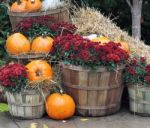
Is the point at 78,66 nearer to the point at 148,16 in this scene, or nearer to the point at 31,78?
the point at 31,78

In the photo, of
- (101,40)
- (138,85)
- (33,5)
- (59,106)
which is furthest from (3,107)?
(138,85)

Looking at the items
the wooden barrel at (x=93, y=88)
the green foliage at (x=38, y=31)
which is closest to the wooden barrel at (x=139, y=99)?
the wooden barrel at (x=93, y=88)

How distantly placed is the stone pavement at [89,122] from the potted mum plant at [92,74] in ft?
0.45

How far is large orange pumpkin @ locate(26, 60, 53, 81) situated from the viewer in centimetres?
658

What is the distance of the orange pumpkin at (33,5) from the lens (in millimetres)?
7781

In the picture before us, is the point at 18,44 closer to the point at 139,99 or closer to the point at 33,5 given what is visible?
the point at 33,5

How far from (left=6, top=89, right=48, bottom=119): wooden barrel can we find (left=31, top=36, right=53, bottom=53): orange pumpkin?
810mm

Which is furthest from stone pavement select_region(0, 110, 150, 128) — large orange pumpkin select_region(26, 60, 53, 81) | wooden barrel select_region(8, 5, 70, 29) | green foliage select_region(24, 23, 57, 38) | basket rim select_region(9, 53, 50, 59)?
wooden barrel select_region(8, 5, 70, 29)

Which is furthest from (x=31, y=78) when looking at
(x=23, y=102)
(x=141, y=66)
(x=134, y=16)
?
(x=134, y=16)

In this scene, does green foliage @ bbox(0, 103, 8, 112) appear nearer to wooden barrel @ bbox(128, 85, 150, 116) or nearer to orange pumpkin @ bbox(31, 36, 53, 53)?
orange pumpkin @ bbox(31, 36, 53, 53)

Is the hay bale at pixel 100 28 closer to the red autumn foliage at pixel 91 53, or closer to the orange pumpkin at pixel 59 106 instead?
the red autumn foliage at pixel 91 53

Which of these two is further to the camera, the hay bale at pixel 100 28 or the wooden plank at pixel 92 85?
the hay bale at pixel 100 28

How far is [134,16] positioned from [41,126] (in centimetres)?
291

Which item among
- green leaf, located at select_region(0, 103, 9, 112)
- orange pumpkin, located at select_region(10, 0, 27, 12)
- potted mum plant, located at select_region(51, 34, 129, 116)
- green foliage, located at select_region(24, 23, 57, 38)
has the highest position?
orange pumpkin, located at select_region(10, 0, 27, 12)
